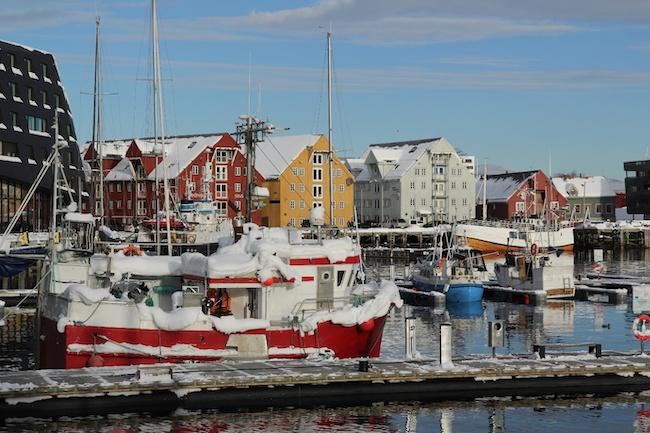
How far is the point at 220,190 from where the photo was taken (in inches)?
4845

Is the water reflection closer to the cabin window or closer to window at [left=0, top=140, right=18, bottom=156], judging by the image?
the cabin window

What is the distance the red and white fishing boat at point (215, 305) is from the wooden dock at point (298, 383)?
3.73 ft

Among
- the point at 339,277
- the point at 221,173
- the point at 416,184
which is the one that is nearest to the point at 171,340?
the point at 339,277

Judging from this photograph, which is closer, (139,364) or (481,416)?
(481,416)

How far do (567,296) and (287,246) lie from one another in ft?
110

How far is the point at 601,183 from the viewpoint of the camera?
18000 centimetres

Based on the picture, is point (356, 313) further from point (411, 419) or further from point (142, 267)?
point (142, 267)

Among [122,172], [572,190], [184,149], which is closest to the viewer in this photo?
[184,149]

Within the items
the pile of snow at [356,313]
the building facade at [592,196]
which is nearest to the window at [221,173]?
the building facade at [592,196]

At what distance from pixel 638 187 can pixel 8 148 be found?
105 m

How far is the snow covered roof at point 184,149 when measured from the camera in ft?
405

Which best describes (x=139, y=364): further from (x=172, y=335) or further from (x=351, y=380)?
(x=351, y=380)

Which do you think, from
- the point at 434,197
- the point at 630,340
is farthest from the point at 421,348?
the point at 434,197

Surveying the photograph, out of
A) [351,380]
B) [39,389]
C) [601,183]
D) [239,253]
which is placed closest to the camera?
[39,389]
